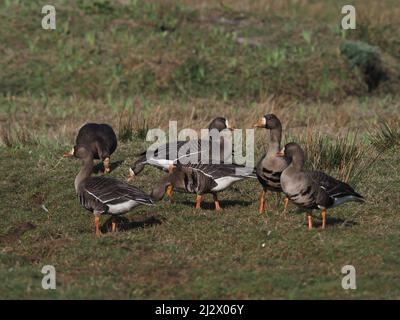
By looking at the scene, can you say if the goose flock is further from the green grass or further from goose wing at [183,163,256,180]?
the green grass

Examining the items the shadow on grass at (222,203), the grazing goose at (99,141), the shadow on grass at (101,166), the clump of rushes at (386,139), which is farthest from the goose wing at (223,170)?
the clump of rushes at (386,139)

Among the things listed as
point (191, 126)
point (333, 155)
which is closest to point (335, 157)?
point (333, 155)

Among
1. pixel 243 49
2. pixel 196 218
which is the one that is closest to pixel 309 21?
pixel 243 49

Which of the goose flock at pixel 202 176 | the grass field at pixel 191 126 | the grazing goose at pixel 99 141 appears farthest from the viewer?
the grazing goose at pixel 99 141

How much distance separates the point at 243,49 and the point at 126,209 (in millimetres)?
15326

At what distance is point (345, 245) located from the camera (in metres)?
11.1

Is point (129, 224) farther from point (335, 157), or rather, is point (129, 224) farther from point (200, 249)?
point (335, 157)

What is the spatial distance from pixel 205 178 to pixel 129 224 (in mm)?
1327

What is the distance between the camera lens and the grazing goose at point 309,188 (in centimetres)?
1138

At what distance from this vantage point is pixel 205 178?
1291 cm

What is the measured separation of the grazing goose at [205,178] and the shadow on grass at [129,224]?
1.35ft

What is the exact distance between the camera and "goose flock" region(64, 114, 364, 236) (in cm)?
1155

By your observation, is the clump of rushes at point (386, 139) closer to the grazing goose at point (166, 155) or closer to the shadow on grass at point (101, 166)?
the grazing goose at point (166, 155)

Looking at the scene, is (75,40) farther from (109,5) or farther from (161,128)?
(161,128)
